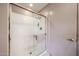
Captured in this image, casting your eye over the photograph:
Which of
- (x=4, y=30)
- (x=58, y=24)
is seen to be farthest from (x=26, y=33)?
(x=58, y=24)

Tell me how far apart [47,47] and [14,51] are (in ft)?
1.19

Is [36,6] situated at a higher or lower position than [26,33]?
higher

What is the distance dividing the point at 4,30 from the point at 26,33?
0.77ft

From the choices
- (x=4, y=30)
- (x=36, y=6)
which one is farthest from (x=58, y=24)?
(x=4, y=30)

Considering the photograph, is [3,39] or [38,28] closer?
[3,39]

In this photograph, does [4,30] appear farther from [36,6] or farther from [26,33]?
[36,6]

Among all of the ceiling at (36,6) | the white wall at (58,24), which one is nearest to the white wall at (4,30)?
the ceiling at (36,6)

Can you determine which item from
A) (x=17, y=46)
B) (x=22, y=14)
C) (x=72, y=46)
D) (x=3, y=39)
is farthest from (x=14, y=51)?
(x=72, y=46)

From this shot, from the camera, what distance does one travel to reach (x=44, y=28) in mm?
1314

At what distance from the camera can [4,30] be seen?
47.6 inches

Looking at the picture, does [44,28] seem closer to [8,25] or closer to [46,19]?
[46,19]

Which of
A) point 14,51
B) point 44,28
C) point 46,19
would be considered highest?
point 46,19

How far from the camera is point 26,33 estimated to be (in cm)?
129

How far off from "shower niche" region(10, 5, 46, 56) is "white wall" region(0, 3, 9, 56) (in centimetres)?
5
